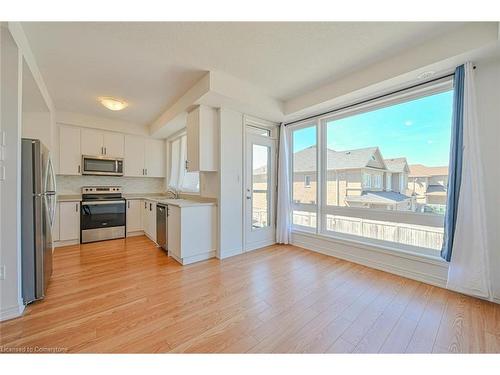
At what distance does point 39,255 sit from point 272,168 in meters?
3.32

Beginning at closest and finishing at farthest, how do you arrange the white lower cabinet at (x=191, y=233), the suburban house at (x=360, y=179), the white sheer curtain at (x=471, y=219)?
the white sheer curtain at (x=471, y=219) < the suburban house at (x=360, y=179) < the white lower cabinet at (x=191, y=233)

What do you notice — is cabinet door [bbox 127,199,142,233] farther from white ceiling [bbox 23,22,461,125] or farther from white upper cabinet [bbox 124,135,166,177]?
white ceiling [bbox 23,22,461,125]

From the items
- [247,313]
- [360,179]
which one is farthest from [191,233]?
[360,179]

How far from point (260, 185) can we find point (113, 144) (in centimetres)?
340

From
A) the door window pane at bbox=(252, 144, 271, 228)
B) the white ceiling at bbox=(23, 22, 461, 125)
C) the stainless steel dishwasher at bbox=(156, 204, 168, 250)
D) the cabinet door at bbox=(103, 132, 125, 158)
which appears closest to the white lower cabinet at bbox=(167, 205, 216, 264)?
the stainless steel dishwasher at bbox=(156, 204, 168, 250)

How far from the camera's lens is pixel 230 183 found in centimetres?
326

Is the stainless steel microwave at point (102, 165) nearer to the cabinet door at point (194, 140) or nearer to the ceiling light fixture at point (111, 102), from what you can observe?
the ceiling light fixture at point (111, 102)

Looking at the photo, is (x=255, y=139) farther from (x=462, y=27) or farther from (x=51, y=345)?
(x=51, y=345)

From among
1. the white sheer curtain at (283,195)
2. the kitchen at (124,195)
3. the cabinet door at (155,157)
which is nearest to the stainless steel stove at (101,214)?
the kitchen at (124,195)

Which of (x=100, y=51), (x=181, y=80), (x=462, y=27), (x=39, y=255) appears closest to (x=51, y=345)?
(x=39, y=255)

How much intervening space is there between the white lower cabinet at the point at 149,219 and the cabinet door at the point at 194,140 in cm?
138

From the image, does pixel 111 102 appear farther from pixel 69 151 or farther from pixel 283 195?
pixel 283 195

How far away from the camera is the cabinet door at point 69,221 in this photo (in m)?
3.73
